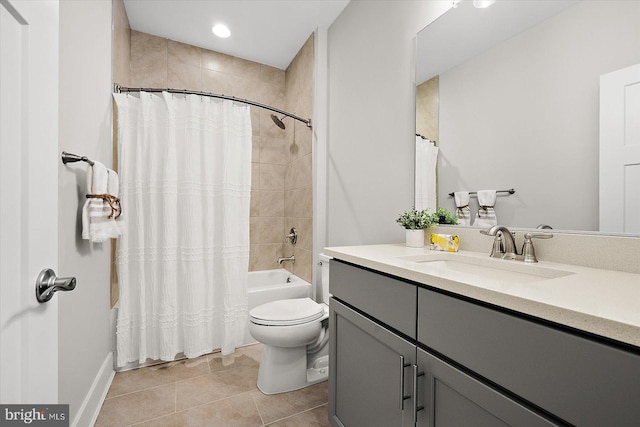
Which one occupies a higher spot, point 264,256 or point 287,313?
point 264,256

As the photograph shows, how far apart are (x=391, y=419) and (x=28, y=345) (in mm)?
1008

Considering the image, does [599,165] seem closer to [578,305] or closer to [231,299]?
[578,305]

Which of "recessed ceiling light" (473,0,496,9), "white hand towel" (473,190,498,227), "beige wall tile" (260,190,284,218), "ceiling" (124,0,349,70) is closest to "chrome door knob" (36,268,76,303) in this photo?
"white hand towel" (473,190,498,227)

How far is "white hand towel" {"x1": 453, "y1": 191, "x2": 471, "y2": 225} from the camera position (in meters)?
1.34

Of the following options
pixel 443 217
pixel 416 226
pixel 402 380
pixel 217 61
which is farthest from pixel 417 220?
pixel 217 61

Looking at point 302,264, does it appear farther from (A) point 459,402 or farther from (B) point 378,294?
(A) point 459,402

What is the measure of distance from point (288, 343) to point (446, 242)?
104cm

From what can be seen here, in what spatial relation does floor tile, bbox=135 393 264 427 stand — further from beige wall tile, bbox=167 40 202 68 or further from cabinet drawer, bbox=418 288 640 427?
beige wall tile, bbox=167 40 202 68

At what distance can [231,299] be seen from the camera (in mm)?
2059

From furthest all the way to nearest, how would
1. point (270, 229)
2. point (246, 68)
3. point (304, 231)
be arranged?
1. point (270, 229)
2. point (246, 68)
3. point (304, 231)

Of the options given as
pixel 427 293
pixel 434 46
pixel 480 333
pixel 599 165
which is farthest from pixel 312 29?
pixel 480 333

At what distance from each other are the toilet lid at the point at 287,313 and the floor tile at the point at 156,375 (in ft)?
1.98

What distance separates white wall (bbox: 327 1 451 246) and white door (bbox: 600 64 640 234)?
799mm

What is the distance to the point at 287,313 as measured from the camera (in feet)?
6.01
